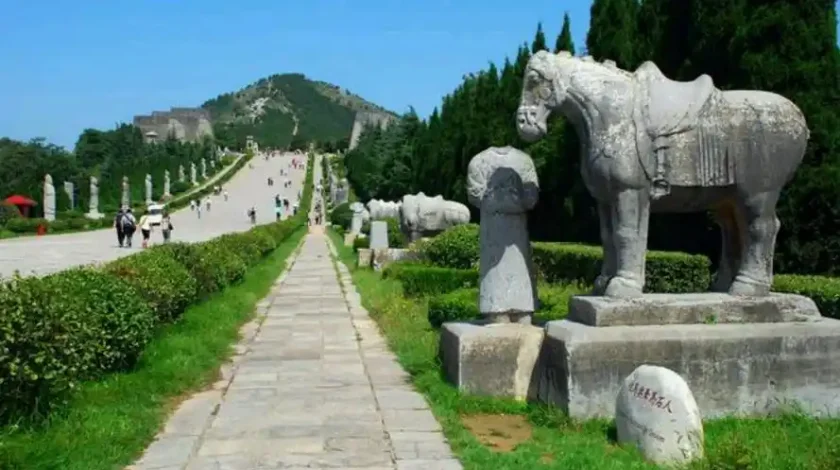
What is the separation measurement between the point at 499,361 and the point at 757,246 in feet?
7.14

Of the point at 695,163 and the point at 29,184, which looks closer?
the point at 695,163

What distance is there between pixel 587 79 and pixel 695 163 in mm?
1007

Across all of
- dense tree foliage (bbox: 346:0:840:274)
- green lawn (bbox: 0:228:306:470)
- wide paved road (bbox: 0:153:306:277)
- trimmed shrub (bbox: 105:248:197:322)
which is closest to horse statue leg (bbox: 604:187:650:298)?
green lawn (bbox: 0:228:306:470)

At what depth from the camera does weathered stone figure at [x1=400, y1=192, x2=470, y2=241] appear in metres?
22.2

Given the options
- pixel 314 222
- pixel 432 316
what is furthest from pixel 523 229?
pixel 314 222

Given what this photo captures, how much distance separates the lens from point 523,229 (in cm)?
767

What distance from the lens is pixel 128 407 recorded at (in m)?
6.91

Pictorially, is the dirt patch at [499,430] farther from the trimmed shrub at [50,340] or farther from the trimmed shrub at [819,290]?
the trimmed shrub at [819,290]

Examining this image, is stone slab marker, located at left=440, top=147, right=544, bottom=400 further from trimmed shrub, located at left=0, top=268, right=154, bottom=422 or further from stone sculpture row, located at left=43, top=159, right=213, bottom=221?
stone sculpture row, located at left=43, top=159, right=213, bottom=221

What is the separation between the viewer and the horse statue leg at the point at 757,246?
6996 millimetres

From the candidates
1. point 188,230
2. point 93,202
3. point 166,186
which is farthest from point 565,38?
point 166,186

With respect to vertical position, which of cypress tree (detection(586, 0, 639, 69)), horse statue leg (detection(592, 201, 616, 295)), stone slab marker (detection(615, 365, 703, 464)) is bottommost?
stone slab marker (detection(615, 365, 703, 464))

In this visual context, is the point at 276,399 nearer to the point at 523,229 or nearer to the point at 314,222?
the point at 523,229

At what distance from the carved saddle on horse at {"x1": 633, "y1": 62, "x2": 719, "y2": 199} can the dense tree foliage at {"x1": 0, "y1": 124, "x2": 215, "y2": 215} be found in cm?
5391
